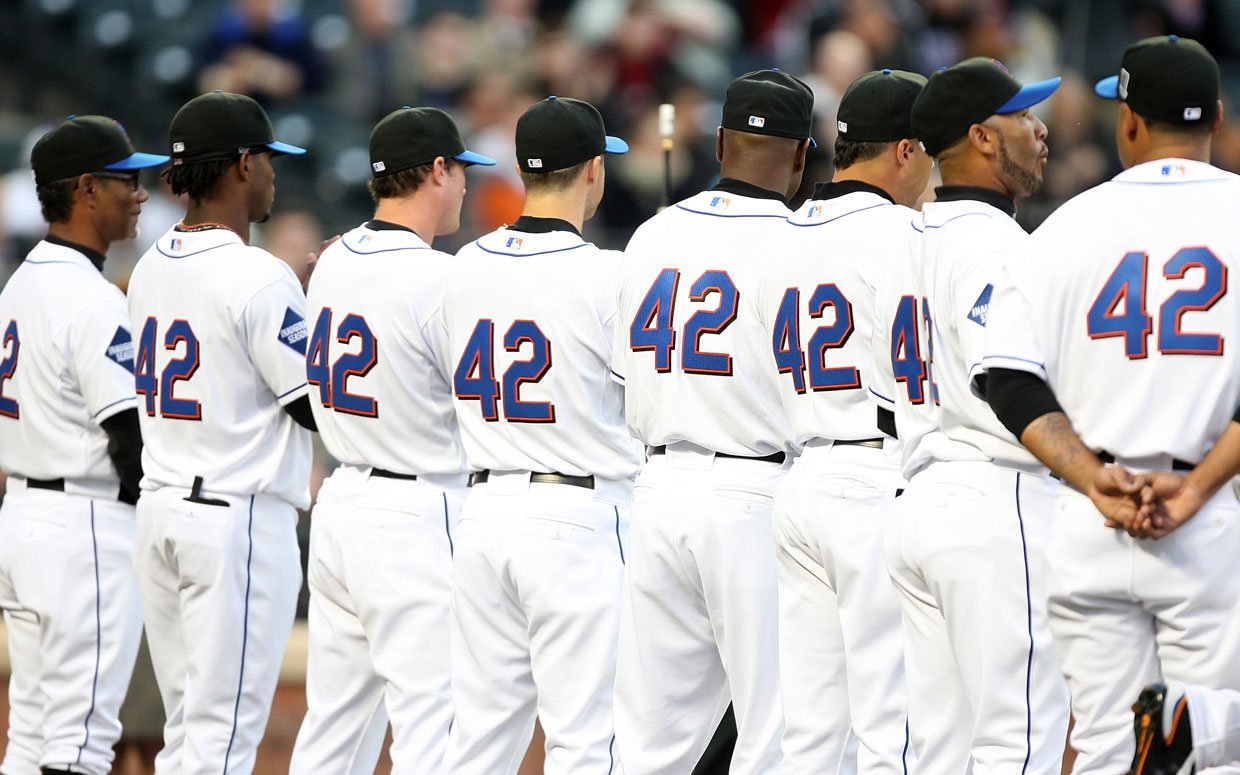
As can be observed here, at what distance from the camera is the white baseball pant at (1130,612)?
12.5 feet

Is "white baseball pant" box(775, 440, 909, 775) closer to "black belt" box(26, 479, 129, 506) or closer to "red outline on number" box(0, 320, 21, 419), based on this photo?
"black belt" box(26, 479, 129, 506)

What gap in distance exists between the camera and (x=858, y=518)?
4695 mm

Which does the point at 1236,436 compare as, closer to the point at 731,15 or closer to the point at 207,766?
the point at 207,766

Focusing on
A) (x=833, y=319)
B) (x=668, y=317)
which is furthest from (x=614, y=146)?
(x=833, y=319)

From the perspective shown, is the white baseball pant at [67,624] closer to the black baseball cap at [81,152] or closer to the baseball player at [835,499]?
the black baseball cap at [81,152]

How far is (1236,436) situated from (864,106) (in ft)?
5.29

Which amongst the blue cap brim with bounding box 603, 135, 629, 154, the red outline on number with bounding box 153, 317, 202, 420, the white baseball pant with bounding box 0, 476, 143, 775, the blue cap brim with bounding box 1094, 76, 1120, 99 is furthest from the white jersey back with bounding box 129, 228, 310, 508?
the blue cap brim with bounding box 1094, 76, 1120, 99

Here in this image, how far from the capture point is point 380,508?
→ 5.30m

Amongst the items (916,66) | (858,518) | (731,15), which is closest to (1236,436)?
(858,518)

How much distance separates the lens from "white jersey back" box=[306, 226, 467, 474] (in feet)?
17.4

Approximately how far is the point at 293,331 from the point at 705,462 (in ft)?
4.80

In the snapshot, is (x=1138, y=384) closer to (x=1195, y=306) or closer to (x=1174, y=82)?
(x=1195, y=306)

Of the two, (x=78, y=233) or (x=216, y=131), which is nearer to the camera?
(x=216, y=131)

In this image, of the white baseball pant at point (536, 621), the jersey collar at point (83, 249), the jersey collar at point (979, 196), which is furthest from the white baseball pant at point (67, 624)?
the jersey collar at point (979, 196)
